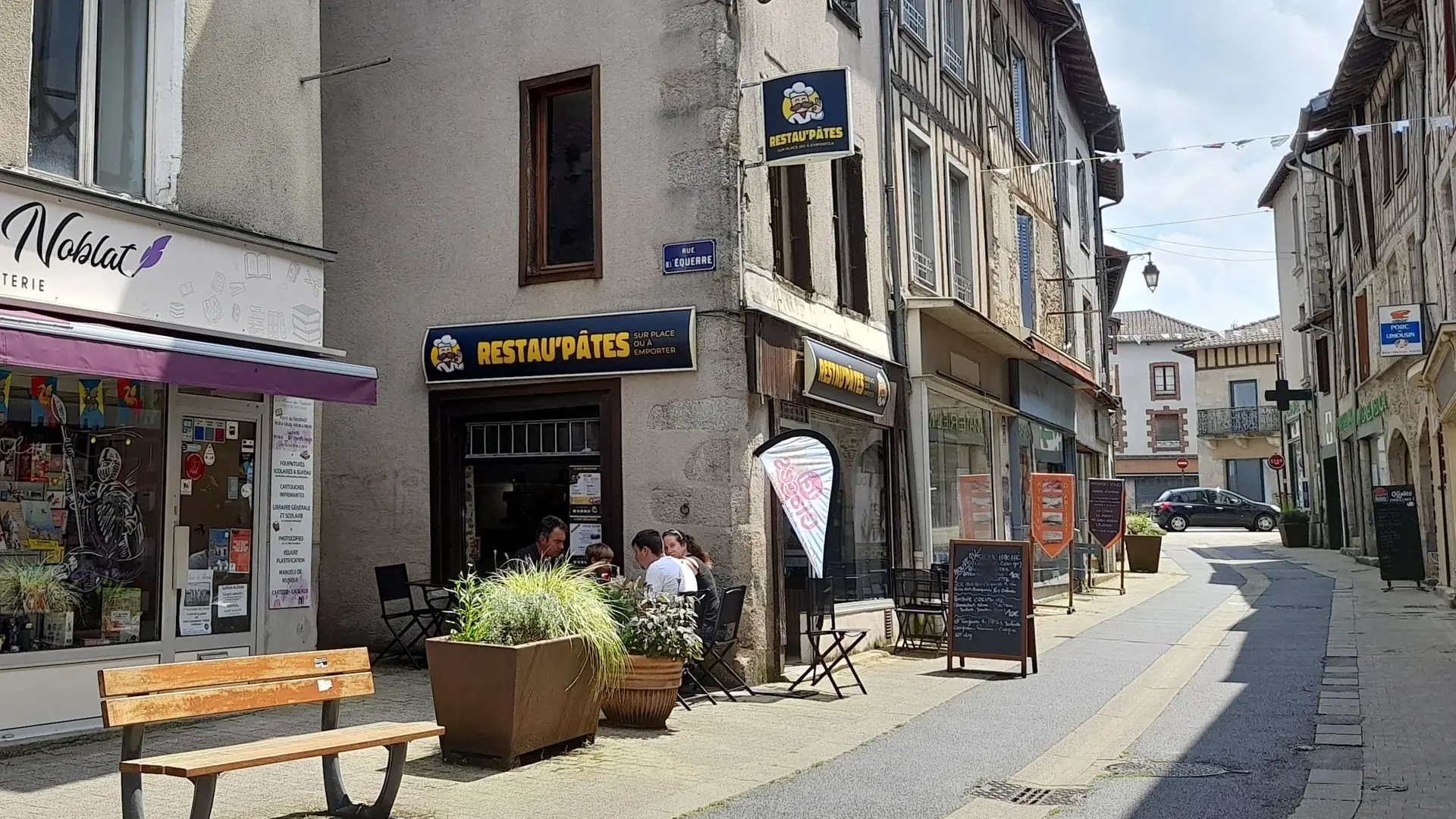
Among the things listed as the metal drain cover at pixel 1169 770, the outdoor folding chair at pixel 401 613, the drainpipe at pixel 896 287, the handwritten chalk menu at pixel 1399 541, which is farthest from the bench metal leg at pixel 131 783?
the handwritten chalk menu at pixel 1399 541

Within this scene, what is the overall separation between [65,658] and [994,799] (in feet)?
17.9

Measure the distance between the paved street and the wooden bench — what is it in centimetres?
39

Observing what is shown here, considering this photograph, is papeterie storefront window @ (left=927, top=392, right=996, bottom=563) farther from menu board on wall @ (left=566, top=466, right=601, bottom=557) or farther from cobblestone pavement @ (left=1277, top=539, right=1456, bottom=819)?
menu board on wall @ (left=566, top=466, right=601, bottom=557)

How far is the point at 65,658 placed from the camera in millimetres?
7508

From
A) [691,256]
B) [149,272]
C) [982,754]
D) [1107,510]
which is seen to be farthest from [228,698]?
[1107,510]

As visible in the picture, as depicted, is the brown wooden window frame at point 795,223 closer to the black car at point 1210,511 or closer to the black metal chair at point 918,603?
the black metal chair at point 918,603

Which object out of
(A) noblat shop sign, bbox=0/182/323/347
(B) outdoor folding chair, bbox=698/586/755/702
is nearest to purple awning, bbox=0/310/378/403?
(A) noblat shop sign, bbox=0/182/323/347

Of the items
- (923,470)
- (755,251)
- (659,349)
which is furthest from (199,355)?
(923,470)

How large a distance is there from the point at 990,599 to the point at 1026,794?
4680 mm

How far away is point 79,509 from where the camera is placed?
7.80 meters

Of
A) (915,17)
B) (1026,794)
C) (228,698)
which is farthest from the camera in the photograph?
(915,17)

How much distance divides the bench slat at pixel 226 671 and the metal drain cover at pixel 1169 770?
4145 millimetres

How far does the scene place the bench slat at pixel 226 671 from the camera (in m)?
4.89

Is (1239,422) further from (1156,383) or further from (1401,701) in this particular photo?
(1401,701)
